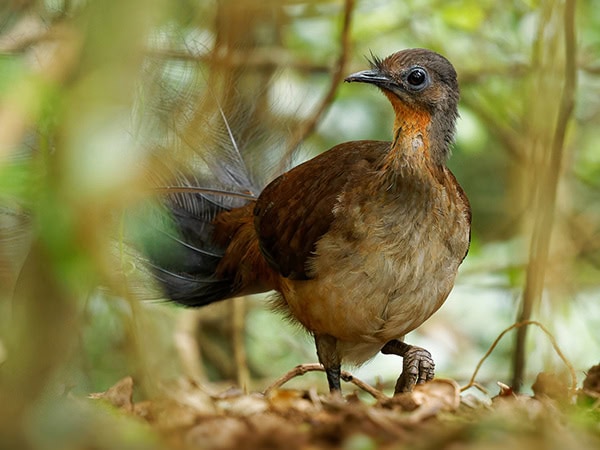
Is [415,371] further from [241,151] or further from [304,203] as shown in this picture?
[241,151]

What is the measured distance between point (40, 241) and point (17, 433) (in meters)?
0.39

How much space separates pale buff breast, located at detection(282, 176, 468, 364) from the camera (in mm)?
3922

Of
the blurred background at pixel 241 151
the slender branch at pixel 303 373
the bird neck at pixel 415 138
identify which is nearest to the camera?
the blurred background at pixel 241 151

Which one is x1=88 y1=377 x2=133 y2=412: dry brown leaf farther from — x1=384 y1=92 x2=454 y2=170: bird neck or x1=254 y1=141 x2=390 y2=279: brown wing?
x1=384 y1=92 x2=454 y2=170: bird neck

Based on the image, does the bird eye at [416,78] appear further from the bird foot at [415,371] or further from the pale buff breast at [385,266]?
the bird foot at [415,371]

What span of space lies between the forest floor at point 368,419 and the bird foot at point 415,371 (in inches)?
14.5

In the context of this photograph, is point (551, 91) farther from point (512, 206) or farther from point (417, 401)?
point (512, 206)

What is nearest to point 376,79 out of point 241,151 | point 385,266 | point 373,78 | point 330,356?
point 373,78

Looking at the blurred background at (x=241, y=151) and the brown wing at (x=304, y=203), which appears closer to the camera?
the blurred background at (x=241, y=151)

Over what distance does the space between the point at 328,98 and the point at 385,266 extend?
227 cm

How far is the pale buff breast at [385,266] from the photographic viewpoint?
392 cm

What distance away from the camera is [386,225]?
3.91 meters

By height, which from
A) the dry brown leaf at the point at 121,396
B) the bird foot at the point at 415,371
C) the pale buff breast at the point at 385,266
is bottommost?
the dry brown leaf at the point at 121,396

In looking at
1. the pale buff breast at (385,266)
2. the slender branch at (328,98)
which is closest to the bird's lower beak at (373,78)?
the pale buff breast at (385,266)
